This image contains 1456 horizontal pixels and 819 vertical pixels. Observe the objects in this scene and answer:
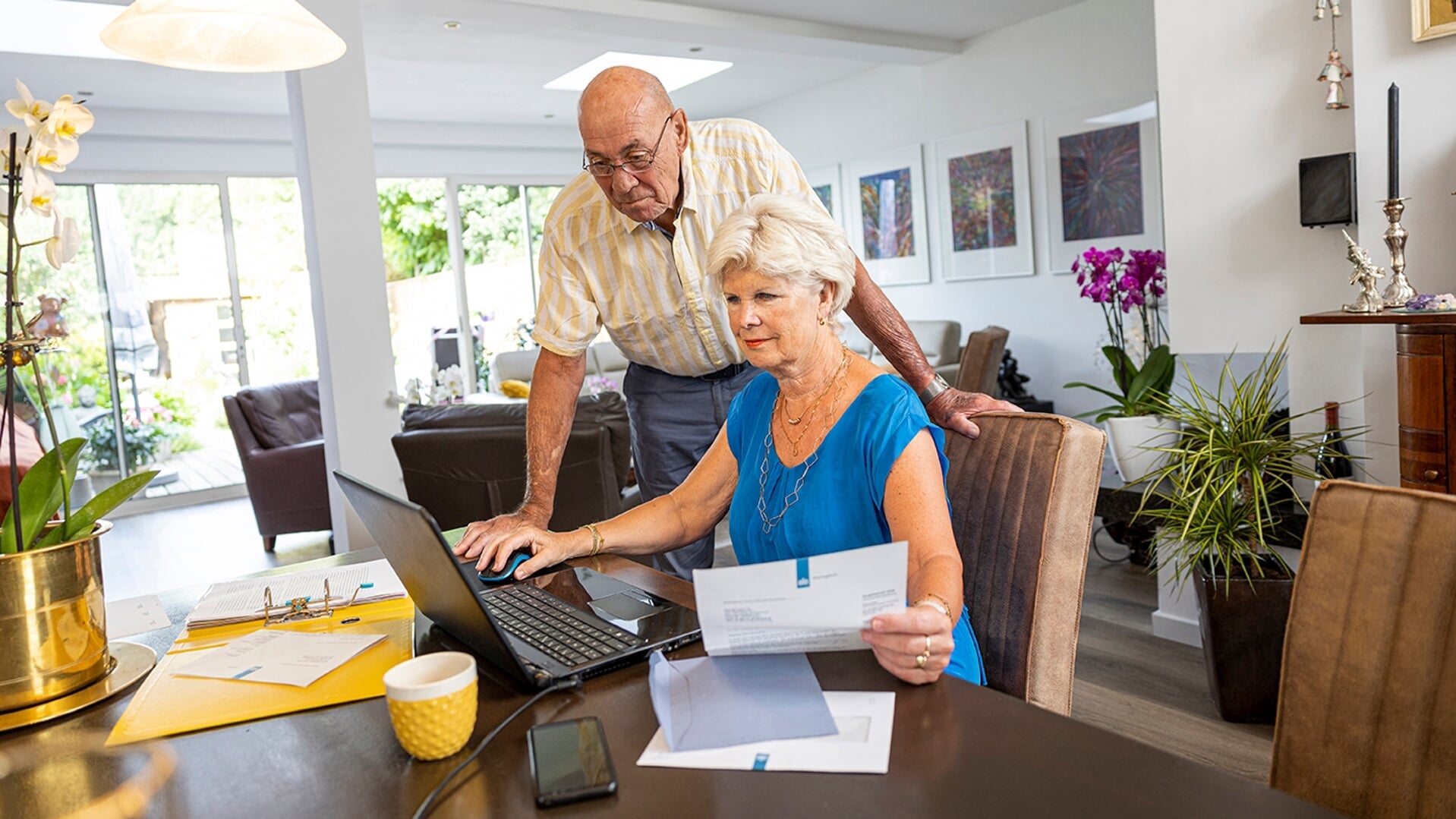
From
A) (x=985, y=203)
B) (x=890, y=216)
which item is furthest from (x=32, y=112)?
(x=890, y=216)

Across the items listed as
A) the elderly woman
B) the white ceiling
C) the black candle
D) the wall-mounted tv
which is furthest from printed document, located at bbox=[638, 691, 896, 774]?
the white ceiling

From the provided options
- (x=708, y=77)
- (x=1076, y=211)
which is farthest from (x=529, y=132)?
(x=1076, y=211)

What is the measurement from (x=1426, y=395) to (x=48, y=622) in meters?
2.52

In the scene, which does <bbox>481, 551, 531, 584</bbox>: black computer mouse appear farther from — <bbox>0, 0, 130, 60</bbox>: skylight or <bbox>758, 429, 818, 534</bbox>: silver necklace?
<bbox>0, 0, 130, 60</bbox>: skylight

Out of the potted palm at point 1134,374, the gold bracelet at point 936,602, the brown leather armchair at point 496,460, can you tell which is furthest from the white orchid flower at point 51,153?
the potted palm at point 1134,374

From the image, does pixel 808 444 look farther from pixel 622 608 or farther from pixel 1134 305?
pixel 1134 305

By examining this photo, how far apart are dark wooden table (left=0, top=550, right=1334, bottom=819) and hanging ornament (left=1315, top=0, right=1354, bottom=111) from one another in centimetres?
232

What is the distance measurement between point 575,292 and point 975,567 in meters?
1.06

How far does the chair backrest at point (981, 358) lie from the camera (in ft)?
17.4

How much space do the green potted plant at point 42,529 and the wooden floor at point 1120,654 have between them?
42.7 inches

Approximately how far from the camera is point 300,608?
137 cm

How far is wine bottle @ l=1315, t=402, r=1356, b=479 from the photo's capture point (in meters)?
2.67

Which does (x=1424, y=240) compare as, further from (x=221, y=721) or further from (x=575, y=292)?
(x=221, y=721)

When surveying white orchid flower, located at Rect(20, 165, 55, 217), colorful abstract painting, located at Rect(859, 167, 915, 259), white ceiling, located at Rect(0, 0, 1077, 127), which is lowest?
white orchid flower, located at Rect(20, 165, 55, 217)
